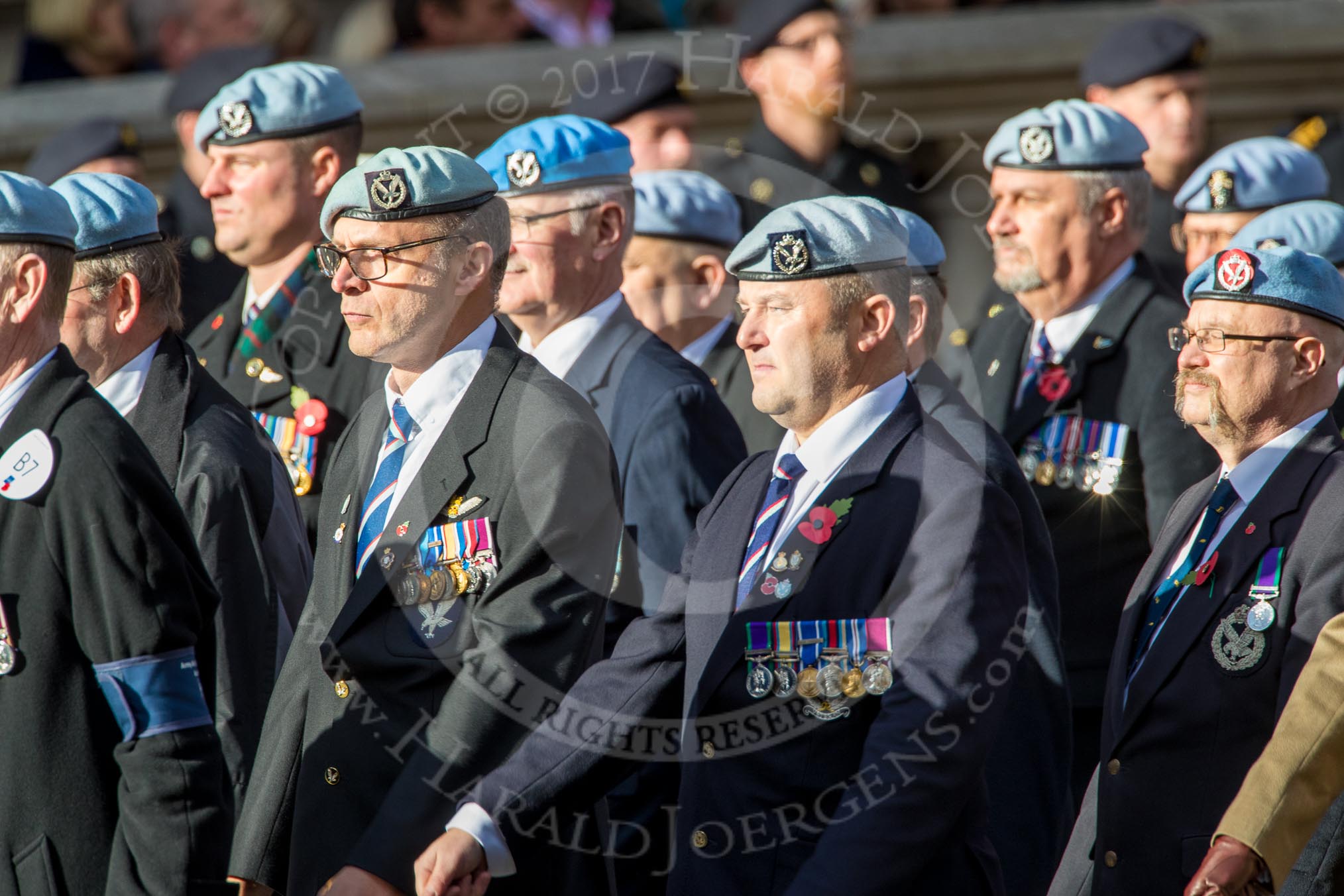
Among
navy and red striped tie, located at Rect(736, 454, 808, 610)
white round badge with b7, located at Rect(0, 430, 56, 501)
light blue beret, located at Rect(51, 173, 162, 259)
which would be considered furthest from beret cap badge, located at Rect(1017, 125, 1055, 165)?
white round badge with b7, located at Rect(0, 430, 56, 501)

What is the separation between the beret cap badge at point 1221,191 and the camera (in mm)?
6441

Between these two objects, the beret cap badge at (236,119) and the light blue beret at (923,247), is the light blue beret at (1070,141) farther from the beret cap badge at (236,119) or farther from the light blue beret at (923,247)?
the beret cap badge at (236,119)

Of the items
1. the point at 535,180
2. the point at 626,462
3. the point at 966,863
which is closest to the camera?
the point at 966,863

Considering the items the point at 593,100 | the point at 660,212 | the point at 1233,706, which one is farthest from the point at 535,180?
the point at 1233,706

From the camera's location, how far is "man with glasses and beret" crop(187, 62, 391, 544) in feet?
19.1

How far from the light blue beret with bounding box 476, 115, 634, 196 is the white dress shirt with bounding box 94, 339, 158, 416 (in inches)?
43.8

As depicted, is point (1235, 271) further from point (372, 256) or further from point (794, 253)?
point (372, 256)

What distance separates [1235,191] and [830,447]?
288 cm

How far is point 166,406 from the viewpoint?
489cm

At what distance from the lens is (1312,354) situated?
4.49 meters

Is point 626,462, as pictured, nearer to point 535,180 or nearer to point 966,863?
point 535,180

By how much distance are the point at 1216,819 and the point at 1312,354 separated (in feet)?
3.46

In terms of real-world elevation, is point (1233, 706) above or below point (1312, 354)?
below

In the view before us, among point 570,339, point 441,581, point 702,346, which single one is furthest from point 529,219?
point 441,581
